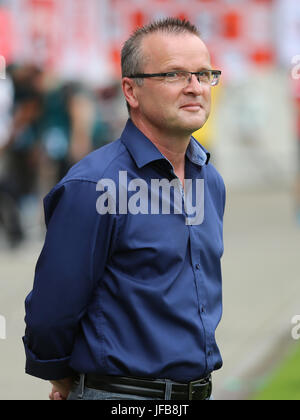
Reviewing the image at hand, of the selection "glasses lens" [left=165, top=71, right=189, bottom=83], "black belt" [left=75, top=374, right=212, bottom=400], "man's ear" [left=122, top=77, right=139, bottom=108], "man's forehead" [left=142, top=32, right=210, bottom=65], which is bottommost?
"black belt" [left=75, top=374, right=212, bottom=400]

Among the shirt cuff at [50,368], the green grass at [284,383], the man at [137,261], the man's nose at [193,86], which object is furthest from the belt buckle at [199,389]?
the green grass at [284,383]

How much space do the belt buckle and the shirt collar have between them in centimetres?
65

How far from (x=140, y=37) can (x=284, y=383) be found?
3377mm

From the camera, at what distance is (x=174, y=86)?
2.78 metres

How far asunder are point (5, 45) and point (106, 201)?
12.1m

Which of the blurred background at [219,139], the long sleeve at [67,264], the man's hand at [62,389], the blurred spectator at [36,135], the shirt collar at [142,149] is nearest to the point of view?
the long sleeve at [67,264]

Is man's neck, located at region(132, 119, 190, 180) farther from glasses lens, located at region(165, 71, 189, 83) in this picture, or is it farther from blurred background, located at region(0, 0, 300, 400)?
blurred background, located at region(0, 0, 300, 400)

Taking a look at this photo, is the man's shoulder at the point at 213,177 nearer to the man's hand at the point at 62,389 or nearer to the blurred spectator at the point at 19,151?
the man's hand at the point at 62,389

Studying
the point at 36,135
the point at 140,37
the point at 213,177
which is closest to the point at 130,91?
the point at 140,37

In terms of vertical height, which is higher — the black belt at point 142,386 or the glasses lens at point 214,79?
the glasses lens at point 214,79

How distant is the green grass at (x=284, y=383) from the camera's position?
5465mm

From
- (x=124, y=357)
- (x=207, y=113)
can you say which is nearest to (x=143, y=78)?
(x=207, y=113)

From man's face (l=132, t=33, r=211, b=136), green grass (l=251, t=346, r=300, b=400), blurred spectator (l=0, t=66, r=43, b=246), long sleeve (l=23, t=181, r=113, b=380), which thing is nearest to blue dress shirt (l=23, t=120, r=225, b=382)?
long sleeve (l=23, t=181, r=113, b=380)

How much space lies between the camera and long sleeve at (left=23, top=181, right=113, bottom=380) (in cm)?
270
